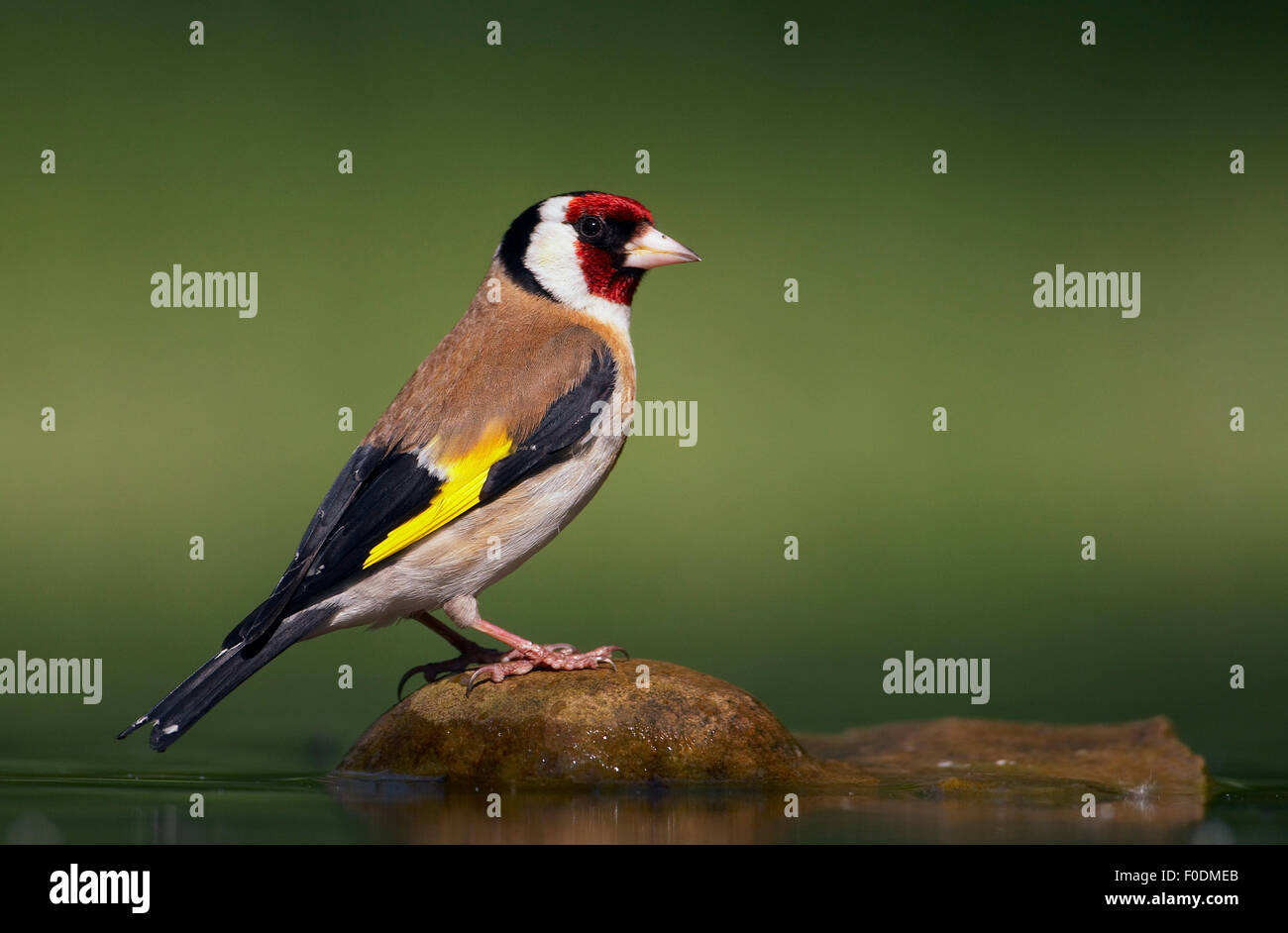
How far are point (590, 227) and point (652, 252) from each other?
0.23 meters

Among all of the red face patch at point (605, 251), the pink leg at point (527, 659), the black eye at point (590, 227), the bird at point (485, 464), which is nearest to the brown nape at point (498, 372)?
the bird at point (485, 464)

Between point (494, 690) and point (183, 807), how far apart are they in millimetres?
999

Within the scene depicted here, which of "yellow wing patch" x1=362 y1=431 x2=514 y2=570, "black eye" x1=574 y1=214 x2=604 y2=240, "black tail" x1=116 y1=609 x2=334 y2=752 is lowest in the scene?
"black tail" x1=116 y1=609 x2=334 y2=752

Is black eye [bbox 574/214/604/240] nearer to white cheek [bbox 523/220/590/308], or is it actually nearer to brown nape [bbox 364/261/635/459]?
white cheek [bbox 523/220/590/308]

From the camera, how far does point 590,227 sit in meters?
5.77

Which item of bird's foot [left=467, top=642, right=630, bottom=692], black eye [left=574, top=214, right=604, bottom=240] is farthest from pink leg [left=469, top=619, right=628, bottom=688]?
black eye [left=574, top=214, right=604, bottom=240]

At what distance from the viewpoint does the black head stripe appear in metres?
5.86

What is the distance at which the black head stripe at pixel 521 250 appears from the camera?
5.86 metres

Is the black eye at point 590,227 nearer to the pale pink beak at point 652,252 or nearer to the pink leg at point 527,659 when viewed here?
the pale pink beak at point 652,252

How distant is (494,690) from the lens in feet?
17.4

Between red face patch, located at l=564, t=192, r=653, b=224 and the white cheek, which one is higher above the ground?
red face patch, located at l=564, t=192, r=653, b=224

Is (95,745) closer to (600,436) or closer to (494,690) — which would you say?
(494,690)

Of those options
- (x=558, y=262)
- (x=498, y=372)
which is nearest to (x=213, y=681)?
(x=498, y=372)
